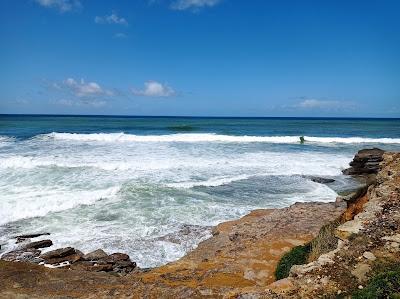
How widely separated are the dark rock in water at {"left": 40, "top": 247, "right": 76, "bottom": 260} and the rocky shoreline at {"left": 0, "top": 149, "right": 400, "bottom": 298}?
0.03m

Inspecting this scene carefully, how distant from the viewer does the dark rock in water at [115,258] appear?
9.78 m

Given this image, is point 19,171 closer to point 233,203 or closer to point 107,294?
point 233,203

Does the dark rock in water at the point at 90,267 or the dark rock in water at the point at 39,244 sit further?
the dark rock in water at the point at 39,244

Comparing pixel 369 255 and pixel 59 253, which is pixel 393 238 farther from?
pixel 59 253

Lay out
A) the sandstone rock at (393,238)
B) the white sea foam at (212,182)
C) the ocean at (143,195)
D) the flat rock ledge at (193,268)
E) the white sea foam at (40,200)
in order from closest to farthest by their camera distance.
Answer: the sandstone rock at (393,238), the flat rock ledge at (193,268), the ocean at (143,195), the white sea foam at (40,200), the white sea foam at (212,182)

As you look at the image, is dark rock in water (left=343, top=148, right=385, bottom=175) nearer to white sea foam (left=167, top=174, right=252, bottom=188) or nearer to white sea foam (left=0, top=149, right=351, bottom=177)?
white sea foam (left=0, top=149, right=351, bottom=177)

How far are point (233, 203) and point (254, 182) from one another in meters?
4.42

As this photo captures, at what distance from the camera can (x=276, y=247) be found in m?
9.53

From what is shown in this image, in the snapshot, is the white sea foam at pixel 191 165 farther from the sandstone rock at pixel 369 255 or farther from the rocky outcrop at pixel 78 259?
the sandstone rock at pixel 369 255

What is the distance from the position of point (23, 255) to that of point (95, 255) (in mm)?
2302

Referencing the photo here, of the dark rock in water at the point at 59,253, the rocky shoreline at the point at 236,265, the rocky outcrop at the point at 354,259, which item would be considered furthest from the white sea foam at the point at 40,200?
the rocky outcrop at the point at 354,259

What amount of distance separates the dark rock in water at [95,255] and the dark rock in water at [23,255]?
1376mm

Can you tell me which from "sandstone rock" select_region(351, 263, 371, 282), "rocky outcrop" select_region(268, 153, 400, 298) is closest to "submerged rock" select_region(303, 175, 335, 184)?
"rocky outcrop" select_region(268, 153, 400, 298)

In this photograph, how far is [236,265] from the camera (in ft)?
27.5
